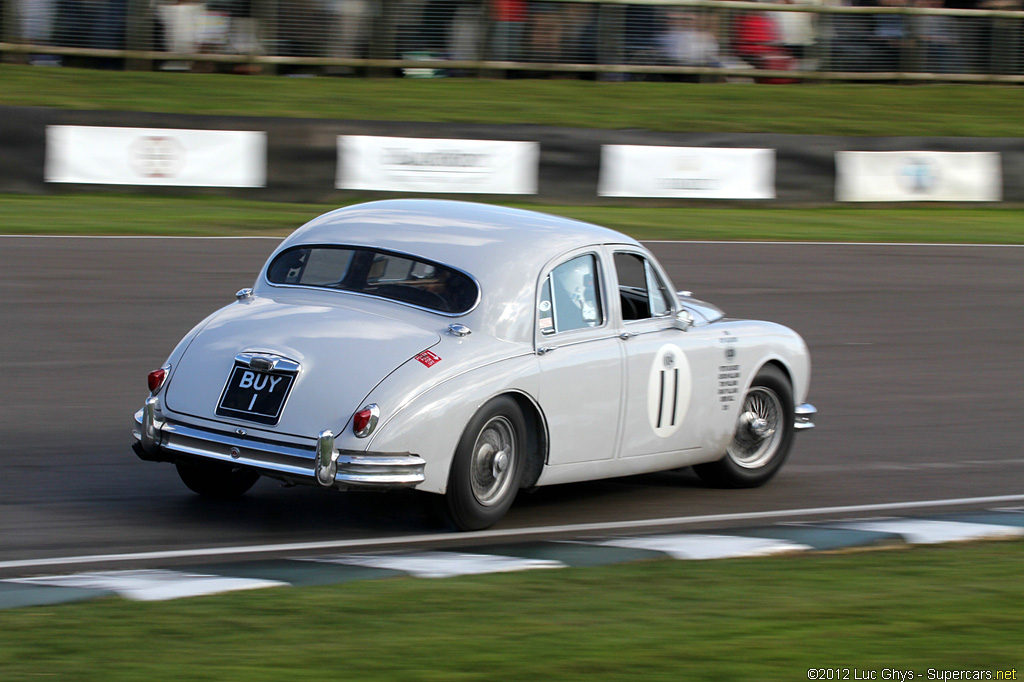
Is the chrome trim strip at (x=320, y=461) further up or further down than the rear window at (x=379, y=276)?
further down

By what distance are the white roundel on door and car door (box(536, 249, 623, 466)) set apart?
29 centimetres

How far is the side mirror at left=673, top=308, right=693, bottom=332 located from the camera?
7.61 m

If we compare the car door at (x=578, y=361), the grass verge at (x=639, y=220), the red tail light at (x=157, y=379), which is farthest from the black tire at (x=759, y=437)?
the grass verge at (x=639, y=220)

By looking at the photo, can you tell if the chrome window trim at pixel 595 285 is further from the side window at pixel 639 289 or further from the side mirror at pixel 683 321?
the side mirror at pixel 683 321

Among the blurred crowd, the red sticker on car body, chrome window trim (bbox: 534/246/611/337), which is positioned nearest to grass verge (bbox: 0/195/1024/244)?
the blurred crowd

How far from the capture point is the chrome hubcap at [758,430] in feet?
26.7

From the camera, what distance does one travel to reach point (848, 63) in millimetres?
26250

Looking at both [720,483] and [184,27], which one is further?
[184,27]

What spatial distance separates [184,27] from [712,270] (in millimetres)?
11147

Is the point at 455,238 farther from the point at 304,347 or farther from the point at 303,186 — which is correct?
the point at 303,186

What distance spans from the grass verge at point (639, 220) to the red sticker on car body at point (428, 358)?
1038cm

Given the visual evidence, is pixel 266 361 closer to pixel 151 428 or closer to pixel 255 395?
pixel 255 395

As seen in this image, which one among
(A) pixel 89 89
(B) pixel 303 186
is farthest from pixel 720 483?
(A) pixel 89 89

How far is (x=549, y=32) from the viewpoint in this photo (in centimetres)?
2438
